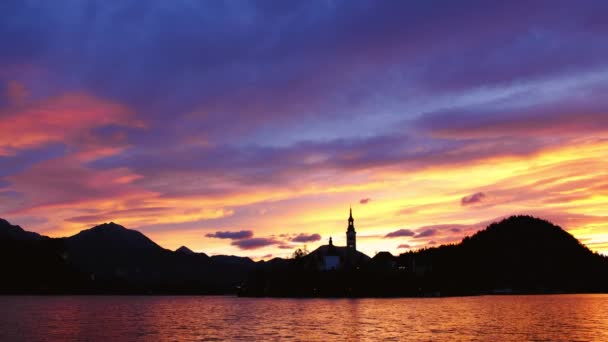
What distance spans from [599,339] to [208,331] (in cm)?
7106

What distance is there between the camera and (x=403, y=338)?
106125 millimetres

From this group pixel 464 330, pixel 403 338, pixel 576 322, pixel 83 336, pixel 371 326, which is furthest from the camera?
pixel 576 322

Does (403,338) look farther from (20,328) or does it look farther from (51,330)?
(20,328)

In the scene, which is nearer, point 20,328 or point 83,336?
point 83,336

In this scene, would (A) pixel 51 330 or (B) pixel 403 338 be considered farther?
(A) pixel 51 330

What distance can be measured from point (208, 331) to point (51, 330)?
32117mm

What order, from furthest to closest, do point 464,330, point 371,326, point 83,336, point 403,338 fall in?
point 371,326 < point 464,330 < point 83,336 < point 403,338

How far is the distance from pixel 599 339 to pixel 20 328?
112 meters

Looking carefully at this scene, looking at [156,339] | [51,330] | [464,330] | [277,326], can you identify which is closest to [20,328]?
[51,330]

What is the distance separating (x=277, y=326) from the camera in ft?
436

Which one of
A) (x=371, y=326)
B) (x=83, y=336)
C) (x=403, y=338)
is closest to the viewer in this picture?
(x=403, y=338)

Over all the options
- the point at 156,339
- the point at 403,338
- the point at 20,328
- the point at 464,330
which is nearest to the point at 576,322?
the point at 464,330

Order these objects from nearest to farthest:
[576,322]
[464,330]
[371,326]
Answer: [464,330]
[371,326]
[576,322]

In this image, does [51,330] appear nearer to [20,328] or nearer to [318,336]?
[20,328]
